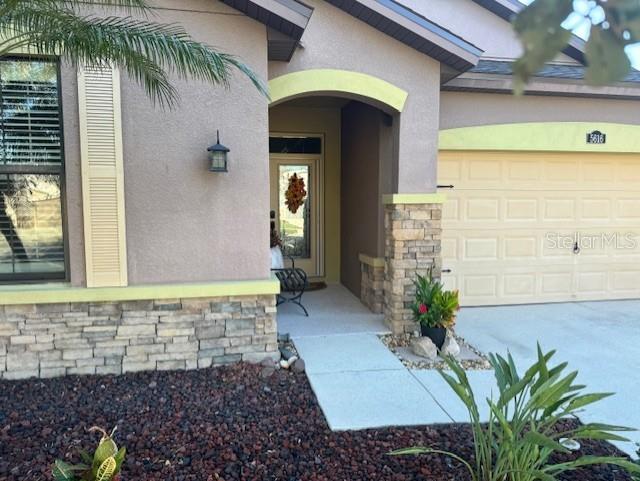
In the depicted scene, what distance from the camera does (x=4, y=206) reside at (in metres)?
4.30

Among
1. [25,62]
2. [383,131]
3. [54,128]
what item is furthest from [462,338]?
[25,62]

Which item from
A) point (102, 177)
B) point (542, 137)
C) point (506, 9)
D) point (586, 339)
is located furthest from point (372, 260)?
point (506, 9)

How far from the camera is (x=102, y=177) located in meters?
4.29

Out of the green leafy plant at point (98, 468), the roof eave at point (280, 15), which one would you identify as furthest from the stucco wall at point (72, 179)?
the green leafy plant at point (98, 468)

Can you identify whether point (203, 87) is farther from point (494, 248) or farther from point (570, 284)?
point (570, 284)

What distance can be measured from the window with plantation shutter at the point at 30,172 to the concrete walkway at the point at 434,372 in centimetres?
276

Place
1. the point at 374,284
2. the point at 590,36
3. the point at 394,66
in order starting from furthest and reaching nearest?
the point at 374,284
the point at 394,66
the point at 590,36

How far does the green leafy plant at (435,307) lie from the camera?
512cm

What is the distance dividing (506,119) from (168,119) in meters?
4.71

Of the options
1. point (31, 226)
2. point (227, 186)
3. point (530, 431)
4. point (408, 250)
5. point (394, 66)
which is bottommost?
point (530, 431)

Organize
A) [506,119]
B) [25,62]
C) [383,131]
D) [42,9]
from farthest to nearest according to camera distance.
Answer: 1. [506,119]
2. [383,131]
3. [25,62]
4. [42,9]

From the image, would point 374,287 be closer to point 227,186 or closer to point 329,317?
point 329,317

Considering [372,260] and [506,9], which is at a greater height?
[506,9]

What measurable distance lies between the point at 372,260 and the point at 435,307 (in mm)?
1535
